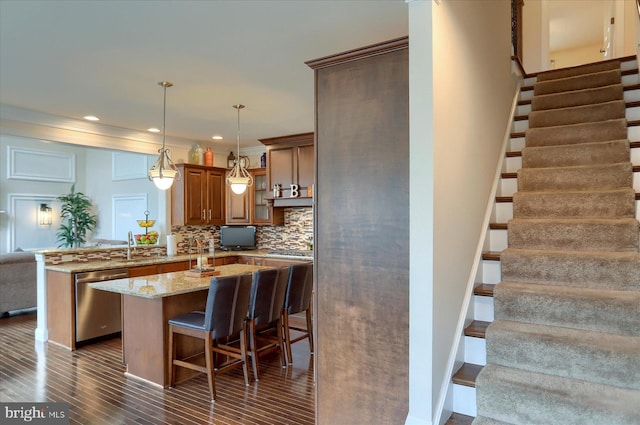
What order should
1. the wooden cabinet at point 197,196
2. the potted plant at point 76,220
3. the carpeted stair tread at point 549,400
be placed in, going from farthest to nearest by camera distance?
the potted plant at point 76,220 → the wooden cabinet at point 197,196 → the carpeted stair tread at point 549,400

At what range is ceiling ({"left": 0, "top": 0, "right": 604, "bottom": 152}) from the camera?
2461 millimetres

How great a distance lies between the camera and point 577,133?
3301 millimetres

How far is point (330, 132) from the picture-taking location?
226 cm

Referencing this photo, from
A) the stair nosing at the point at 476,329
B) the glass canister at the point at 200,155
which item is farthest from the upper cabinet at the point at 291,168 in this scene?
the stair nosing at the point at 476,329

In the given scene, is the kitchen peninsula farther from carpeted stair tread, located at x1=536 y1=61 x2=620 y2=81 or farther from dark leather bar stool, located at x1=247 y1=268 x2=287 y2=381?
carpeted stair tread, located at x1=536 y1=61 x2=620 y2=81

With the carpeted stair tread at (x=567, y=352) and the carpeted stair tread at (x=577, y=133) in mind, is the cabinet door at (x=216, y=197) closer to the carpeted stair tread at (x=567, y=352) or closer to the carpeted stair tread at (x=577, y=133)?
the carpeted stair tread at (x=577, y=133)

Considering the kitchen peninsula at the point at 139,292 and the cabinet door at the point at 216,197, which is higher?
the cabinet door at the point at 216,197

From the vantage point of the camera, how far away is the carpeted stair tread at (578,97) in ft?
11.6

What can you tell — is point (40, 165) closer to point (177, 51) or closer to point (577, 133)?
point (177, 51)

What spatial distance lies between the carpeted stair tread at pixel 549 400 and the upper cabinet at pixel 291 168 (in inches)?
157

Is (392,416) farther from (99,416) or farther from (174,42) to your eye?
(174,42)

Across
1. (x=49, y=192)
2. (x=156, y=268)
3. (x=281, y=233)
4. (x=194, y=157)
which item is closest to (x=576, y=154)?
(x=281, y=233)

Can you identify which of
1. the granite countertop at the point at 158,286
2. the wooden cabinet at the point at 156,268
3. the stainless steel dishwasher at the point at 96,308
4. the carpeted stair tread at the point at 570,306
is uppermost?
the carpeted stair tread at the point at 570,306

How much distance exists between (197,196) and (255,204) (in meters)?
0.92
